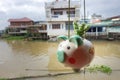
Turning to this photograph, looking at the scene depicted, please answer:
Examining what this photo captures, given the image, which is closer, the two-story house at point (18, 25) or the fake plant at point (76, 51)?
the fake plant at point (76, 51)

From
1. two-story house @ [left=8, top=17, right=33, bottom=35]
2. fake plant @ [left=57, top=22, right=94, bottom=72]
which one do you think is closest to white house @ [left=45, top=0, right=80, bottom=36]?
two-story house @ [left=8, top=17, right=33, bottom=35]

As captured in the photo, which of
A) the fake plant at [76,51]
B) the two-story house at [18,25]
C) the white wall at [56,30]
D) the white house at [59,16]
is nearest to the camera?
the fake plant at [76,51]

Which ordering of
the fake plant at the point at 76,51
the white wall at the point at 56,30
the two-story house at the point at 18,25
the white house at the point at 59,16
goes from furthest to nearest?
the two-story house at the point at 18,25
the white wall at the point at 56,30
the white house at the point at 59,16
the fake plant at the point at 76,51

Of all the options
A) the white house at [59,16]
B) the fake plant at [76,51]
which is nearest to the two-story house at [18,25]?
the white house at [59,16]

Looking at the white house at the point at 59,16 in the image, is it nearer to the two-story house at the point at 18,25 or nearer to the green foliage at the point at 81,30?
the two-story house at the point at 18,25

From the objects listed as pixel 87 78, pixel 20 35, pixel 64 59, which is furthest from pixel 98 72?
pixel 20 35

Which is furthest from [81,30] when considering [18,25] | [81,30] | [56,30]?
[18,25]

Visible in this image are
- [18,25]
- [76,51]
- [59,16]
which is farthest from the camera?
[18,25]

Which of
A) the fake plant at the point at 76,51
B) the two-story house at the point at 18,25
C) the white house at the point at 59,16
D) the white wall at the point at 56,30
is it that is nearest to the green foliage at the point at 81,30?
the fake plant at the point at 76,51

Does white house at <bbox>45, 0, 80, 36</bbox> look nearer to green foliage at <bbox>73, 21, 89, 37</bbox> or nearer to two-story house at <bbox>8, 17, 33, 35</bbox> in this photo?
two-story house at <bbox>8, 17, 33, 35</bbox>

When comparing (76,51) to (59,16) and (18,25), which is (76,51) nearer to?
(59,16)

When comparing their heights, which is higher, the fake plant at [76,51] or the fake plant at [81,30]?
the fake plant at [81,30]

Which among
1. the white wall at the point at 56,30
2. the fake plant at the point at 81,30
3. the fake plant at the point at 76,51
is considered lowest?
the white wall at the point at 56,30

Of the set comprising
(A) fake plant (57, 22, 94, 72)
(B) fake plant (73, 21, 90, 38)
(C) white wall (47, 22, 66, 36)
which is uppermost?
(B) fake plant (73, 21, 90, 38)
